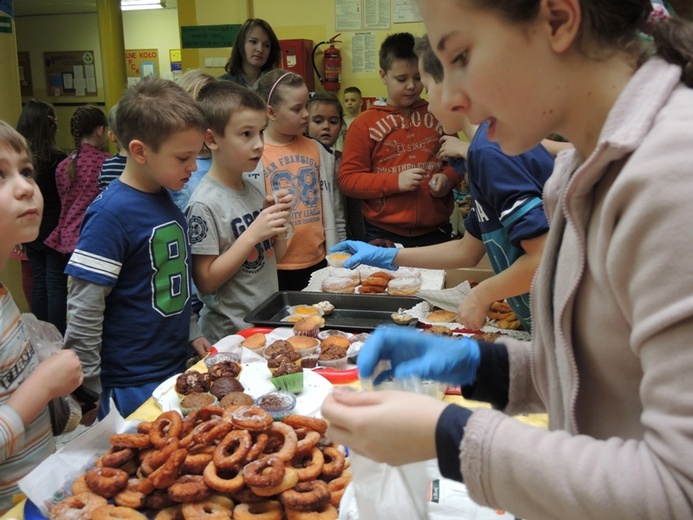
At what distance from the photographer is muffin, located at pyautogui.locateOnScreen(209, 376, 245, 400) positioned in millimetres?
1607

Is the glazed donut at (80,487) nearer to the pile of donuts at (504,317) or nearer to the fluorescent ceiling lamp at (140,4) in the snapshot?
the pile of donuts at (504,317)

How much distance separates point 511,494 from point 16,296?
16.5 ft

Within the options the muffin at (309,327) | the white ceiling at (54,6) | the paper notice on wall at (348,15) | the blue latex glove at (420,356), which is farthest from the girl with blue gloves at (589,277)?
the white ceiling at (54,6)

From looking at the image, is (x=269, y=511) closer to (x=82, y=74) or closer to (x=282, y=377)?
(x=282, y=377)

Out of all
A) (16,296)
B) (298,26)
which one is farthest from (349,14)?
(16,296)

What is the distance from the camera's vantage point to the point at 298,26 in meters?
5.71

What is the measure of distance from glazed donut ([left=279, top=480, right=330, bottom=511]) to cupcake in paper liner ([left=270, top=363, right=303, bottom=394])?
47 cm

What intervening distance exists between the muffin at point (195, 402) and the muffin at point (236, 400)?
0.10 feet

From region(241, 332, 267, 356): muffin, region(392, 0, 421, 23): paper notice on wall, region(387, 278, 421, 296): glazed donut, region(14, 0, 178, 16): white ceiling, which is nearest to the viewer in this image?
region(241, 332, 267, 356): muffin

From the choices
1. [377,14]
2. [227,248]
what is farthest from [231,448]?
[377,14]

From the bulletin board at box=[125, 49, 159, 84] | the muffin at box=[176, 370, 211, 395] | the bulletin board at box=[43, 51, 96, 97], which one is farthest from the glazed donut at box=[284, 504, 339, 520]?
the bulletin board at box=[43, 51, 96, 97]

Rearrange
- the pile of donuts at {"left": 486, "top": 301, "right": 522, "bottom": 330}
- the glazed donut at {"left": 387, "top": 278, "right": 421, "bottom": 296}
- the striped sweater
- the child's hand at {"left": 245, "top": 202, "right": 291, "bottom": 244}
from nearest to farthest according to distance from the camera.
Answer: the striped sweater, the pile of donuts at {"left": 486, "top": 301, "right": 522, "bottom": 330}, the child's hand at {"left": 245, "top": 202, "right": 291, "bottom": 244}, the glazed donut at {"left": 387, "top": 278, "right": 421, "bottom": 296}

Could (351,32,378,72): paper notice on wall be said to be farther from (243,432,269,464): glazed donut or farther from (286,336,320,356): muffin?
(243,432,269,464): glazed donut

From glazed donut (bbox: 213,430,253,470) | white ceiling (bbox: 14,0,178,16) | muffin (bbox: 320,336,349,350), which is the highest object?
white ceiling (bbox: 14,0,178,16)
